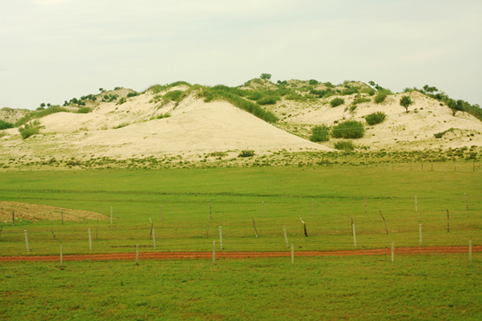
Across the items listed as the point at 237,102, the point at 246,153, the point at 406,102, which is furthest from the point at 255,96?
the point at 246,153

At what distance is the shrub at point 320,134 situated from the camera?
97375 millimetres

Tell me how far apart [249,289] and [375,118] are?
88692 mm

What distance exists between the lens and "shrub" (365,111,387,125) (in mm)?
102062

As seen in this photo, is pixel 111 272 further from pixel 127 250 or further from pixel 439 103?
pixel 439 103

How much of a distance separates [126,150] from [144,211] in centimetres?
4523

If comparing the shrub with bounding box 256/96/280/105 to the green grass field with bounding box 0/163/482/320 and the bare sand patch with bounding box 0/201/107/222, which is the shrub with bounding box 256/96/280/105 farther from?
the bare sand patch with bounding box 0/201/107/222

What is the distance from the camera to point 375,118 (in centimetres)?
10225

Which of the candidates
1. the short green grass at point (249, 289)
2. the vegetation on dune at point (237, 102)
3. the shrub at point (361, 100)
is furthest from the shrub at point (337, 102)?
the short green grass at point (249, 289)

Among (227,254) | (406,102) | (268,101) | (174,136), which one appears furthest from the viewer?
(268,101)

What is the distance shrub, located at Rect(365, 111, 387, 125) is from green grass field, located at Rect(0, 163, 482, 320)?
157 feet

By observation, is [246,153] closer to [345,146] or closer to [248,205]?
[345,146]

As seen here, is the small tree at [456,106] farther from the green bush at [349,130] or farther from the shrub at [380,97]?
the green bush at [349,130]

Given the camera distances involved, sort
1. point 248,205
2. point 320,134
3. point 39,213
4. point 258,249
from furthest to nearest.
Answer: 1. point 320,134
2. point 248,205
3. point 39,213
4. point 258,249

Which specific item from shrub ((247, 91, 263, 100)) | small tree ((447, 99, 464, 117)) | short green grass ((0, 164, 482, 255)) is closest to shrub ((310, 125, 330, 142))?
small tree ((447, 99, 464, 117))
